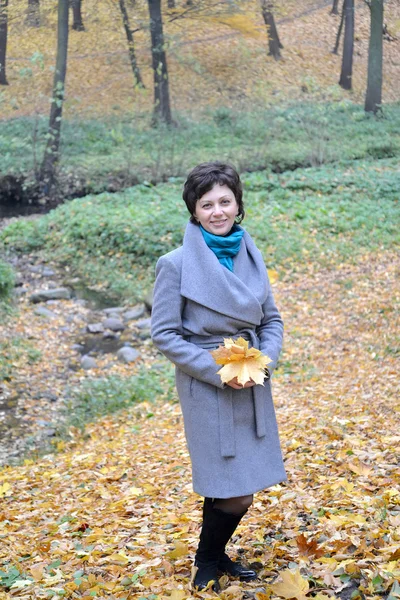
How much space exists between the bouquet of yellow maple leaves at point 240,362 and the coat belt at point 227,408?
14 cm

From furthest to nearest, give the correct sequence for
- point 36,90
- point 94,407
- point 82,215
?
point 36,90 < point 82,215 < point 94,407

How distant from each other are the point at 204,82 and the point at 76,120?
477 cm

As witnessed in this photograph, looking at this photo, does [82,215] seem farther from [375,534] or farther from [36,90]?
[375,534]

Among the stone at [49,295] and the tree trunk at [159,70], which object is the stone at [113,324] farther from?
the tree trunk at [159,70]

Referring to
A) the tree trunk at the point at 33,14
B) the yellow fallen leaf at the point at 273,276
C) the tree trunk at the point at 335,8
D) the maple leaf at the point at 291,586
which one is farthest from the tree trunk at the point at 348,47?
the maple leaf at the point at 291,586

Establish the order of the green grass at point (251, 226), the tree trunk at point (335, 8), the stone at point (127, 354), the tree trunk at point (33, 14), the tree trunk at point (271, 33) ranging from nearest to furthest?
the stone at point (127, 354) < the green grass at point (251, 226) < the tree trunk at point (33, 14) < the tree trunk at point (271, 33) < the tree trunk at point (335, 8)

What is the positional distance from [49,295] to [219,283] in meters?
9.20

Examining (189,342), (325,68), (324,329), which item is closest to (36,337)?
(324,329)

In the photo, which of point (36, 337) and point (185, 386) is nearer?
point (185, 386)

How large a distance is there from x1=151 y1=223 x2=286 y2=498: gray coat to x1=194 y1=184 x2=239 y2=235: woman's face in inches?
2.6

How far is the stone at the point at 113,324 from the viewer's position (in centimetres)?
1044

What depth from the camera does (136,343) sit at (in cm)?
988

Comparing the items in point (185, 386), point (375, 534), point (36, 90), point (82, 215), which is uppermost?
point (185, 386)

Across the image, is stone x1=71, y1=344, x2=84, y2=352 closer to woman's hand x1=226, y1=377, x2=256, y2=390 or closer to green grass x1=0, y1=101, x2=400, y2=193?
woman's hand x1=226, y1=377, x2=256, y2=390
